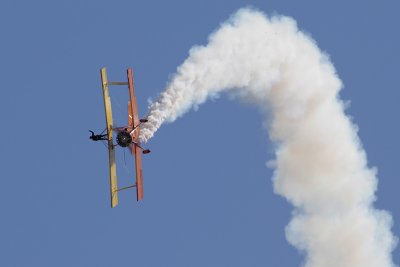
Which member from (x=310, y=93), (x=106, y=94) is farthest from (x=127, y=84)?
(x=310, y=93)

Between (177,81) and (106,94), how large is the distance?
392 centimetres

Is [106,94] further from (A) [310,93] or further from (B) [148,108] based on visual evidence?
(A) [310,93]

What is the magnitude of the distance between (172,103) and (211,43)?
3854mm

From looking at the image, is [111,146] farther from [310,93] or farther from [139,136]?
[310,93]

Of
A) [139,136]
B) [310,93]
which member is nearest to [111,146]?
[139,136]

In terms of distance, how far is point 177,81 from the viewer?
505 feet

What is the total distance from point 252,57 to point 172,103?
5297 mm

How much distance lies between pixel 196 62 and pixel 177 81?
1.42 metres

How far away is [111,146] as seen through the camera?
155m

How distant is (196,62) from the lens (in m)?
154

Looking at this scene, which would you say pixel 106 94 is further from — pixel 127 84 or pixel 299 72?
pixel 299 72

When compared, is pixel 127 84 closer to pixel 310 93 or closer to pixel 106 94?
pixel 106 94

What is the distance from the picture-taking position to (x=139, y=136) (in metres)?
154

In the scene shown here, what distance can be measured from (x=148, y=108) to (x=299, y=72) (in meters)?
9.29
